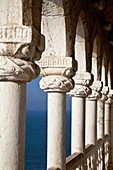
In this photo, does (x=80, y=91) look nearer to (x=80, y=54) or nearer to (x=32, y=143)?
(x=80, y=54)

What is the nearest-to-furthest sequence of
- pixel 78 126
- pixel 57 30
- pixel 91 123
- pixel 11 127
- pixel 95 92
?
pixel 11 127
pixel 57 30
pixel 78 126
pixel 91 123
pixel 95 92

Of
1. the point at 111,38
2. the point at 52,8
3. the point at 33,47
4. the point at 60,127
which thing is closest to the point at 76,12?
the point at 52,8

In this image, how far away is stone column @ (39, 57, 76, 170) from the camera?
15.7 ft

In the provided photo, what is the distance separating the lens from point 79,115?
6.27m

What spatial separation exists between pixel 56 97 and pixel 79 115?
148 cm

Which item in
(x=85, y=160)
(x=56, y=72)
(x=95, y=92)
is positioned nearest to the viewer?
(x=56, y=72)

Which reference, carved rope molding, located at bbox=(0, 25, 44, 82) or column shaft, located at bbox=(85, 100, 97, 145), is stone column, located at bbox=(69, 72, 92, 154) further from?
carved rope molding, located at bbox=(0, 25, 44, 82)

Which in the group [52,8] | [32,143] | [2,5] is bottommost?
[32,143]

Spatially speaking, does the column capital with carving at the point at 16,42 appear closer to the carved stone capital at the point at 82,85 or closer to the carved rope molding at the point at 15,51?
the carved rope molding at the point at 15,51

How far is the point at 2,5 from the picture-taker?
3.11m

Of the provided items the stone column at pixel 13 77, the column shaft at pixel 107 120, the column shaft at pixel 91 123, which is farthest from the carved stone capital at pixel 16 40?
the column shaft at pixel 107 120

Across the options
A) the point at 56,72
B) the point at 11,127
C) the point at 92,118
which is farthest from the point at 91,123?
the point at 11,127

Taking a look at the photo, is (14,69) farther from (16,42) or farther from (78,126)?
(78,126)

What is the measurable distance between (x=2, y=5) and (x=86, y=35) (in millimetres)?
3599
